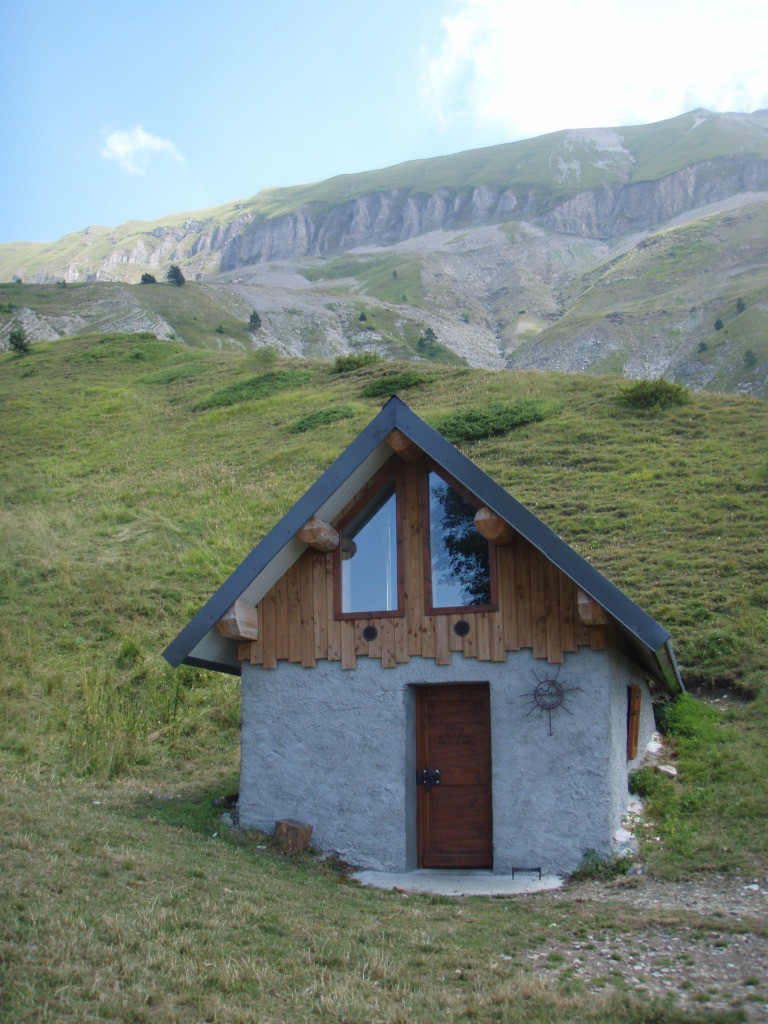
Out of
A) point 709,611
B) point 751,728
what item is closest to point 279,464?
point 709,611

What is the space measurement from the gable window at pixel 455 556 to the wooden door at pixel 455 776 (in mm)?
1112

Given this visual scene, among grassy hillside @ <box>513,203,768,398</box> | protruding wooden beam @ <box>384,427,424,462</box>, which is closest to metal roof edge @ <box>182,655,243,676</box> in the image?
protruding wooden beam @ <box>384,427,424,462</box>

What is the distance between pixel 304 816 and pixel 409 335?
123 metres

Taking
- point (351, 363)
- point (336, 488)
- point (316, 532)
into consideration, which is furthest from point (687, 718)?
point (351, 363)

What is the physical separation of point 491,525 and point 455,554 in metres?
0.85

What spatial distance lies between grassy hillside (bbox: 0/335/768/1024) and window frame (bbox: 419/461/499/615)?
335 cm

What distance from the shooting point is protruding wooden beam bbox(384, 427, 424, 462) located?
35.4ft

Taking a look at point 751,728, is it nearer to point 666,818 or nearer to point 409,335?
point 666,818

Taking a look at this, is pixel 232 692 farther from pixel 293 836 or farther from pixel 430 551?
pixel 430 551

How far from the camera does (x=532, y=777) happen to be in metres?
10.2

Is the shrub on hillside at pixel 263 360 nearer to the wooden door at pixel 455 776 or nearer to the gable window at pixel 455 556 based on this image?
the gable window at pixel 455 556

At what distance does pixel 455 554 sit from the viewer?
432 inches

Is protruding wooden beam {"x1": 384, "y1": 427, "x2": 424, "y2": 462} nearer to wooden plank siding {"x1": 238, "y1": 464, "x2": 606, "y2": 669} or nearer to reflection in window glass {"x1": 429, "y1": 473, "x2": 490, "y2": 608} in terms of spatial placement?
wooden plank siding {"x1": 238, "y1": 464, "x2": 606, "y2": 669}

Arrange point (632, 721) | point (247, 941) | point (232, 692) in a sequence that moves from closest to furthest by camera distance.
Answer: point (247, 941) < point (632, 721) < point (232, 692)
